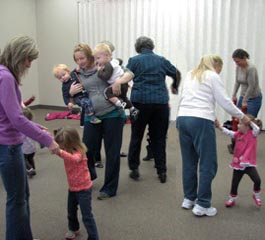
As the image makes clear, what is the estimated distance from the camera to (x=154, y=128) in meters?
3.48

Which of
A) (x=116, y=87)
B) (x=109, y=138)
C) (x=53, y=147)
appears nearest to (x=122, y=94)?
(x=116, y=87)

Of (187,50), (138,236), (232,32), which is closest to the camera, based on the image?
(138,236)

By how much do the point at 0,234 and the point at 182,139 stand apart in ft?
5.07

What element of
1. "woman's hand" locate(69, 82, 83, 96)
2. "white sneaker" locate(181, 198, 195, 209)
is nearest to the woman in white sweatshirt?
"white sneaker" locate(181, 198, 195, 209)

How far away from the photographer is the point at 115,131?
9.71 ft

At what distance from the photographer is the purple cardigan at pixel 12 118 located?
1.74 m

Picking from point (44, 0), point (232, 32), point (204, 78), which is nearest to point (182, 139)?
point (204, 78)

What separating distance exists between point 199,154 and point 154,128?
837 millimetres

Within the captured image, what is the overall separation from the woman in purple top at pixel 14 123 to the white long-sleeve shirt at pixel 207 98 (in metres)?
1.20

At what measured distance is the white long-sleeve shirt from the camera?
2.60 meters

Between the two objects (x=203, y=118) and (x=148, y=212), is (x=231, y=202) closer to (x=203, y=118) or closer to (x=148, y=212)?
(x=148, y=212)

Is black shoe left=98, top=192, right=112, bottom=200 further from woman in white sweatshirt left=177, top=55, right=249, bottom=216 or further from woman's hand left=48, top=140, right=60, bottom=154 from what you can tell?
woman's hand left=48, top=140, right=60, bottom=154

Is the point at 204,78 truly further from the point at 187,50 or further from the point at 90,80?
the point at 187,50

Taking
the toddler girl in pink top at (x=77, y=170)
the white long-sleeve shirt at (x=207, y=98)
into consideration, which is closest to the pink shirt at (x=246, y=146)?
the white long-sleeve shirt at (x=207, y=98)
